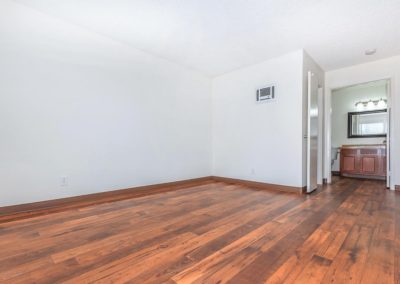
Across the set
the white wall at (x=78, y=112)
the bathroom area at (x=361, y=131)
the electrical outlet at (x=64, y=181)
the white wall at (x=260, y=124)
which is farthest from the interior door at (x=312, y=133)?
the electrical outlet at (x=64, y=181)

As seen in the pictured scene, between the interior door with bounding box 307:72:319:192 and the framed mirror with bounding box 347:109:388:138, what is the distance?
252 cm

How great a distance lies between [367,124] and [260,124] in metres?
3.46

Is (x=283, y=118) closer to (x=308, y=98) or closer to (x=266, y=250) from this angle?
(x=308, y=98)

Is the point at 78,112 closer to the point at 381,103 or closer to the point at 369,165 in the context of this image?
the point at 369,165

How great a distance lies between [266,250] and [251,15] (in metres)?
2.61

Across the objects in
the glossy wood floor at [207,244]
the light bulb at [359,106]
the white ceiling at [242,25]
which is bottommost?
the glossy wood floor at [207,244]

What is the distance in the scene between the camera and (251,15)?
2.65 metres

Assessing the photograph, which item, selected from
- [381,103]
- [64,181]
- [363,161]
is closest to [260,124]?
[363,161]

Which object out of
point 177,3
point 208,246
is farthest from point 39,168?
point 177,3

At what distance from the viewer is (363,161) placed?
5.23 metres

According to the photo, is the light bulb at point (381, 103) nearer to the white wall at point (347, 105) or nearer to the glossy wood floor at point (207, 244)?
the white wall at point (347, 105)

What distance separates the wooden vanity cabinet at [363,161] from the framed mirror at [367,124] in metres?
0.52

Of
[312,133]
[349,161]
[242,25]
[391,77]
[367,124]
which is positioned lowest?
[349,161]

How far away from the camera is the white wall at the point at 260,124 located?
12.2 ft
